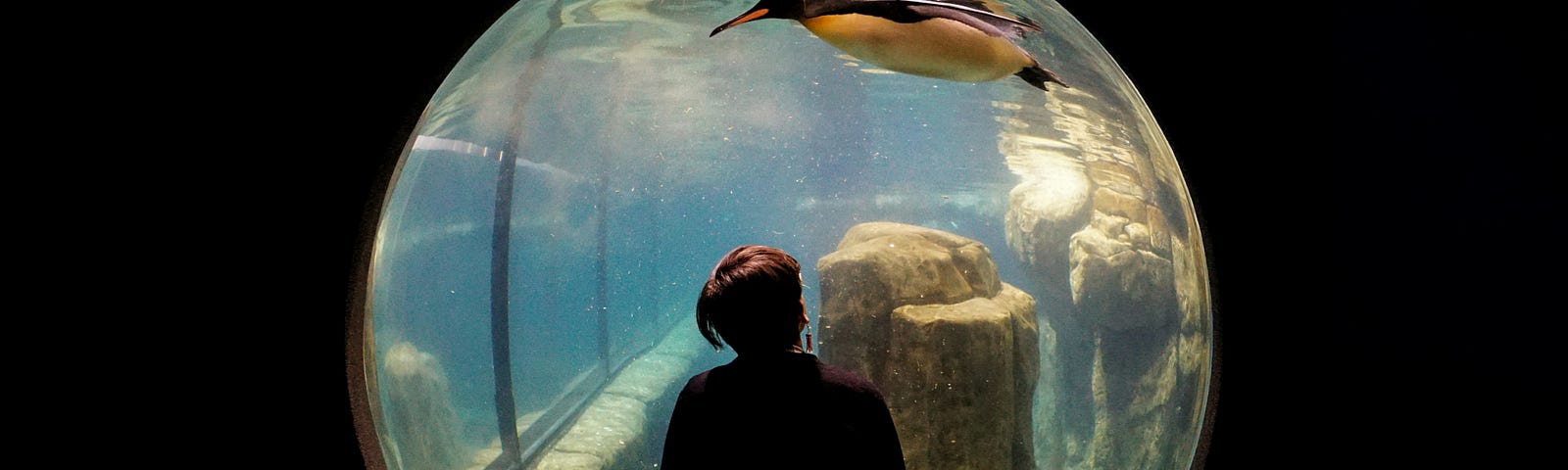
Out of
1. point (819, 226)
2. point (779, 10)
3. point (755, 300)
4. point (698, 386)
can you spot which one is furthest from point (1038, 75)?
point (698, 386)

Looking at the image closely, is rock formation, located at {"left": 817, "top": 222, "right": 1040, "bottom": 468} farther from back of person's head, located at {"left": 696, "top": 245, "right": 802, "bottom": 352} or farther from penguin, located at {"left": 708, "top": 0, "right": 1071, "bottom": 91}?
back of person's head, located at {"left": 696, "top": 245, "right": 802, "bottom": 352}

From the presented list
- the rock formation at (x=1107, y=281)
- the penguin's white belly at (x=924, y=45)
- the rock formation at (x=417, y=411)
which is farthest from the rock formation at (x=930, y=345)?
the rock formation at (x=417, y=411)

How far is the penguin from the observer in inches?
76.2

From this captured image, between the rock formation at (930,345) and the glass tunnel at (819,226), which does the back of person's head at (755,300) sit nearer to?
the glass tunnel at (819,226)

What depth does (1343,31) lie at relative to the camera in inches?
77.1

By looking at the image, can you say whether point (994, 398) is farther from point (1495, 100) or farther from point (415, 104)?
point (415, 104)

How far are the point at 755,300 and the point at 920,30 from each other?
1.03 metres

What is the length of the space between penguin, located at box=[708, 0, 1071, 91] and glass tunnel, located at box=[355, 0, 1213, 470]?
4.6 inches

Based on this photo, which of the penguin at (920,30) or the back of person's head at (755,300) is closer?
the back of person's head at (755,300)

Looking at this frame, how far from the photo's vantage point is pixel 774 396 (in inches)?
55.7

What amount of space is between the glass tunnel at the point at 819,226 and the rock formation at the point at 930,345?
0.04 feet

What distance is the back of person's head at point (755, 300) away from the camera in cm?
137

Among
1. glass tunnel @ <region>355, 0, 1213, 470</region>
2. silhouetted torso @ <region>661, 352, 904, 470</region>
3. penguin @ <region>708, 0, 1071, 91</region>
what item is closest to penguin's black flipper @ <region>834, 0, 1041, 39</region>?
penguin @ <region>708, 0, 1071, 91</region>

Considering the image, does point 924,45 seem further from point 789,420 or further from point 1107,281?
point 1107,281
